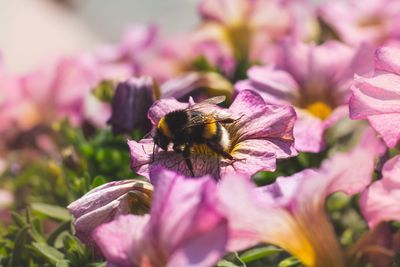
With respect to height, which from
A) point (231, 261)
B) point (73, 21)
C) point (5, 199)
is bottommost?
point (73, 21)

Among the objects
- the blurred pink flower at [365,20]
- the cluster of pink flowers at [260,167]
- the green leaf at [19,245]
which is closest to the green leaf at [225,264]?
the cluster of pink flowers at [260,167]

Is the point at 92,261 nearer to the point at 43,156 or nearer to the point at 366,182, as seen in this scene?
the point at 366,182

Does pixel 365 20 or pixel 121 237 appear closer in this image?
pixel 121 237

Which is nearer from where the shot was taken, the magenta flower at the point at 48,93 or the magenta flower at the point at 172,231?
the magenta flower at the point at 172,231

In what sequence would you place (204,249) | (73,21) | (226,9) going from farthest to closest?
(73,21), (226,9), (204,249)

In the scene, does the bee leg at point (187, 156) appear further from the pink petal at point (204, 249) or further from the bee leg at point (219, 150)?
the pink petal at point (204, 249)

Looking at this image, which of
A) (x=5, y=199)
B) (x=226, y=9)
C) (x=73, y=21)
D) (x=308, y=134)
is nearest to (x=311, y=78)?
(x=308, y=134)

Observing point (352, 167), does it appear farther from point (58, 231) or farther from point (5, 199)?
point (5, 199)
